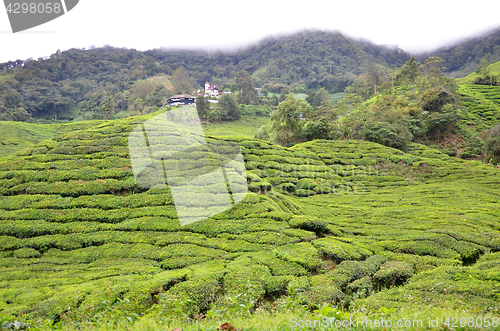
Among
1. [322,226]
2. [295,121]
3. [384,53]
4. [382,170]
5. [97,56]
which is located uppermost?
[97,56]

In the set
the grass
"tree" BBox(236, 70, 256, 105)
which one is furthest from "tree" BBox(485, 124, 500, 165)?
"tree" BBox(236, 70, 256, 105)

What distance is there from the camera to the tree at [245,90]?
10538 cm

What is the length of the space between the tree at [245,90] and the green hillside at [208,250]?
86.4 m

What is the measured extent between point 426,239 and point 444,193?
14.1 m

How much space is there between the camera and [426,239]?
12.6 meters

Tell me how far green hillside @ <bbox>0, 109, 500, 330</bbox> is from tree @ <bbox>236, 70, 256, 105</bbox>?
8638 centimetres

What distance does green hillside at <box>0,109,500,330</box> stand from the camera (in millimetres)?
7297

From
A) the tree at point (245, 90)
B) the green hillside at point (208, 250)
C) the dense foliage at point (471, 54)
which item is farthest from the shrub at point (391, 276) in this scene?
the dense foliage at point (471, 54)

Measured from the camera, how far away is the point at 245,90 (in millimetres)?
106875

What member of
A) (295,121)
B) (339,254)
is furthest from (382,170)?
(339,254)

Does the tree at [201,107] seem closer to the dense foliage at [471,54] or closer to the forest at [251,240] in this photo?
the forest at [251,240]

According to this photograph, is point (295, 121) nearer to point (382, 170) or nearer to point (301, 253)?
point (382, 170)

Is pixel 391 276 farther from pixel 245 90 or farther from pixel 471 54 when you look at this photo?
pixel 471 54

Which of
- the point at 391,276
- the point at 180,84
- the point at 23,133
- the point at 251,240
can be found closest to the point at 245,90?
the point at 180,84
